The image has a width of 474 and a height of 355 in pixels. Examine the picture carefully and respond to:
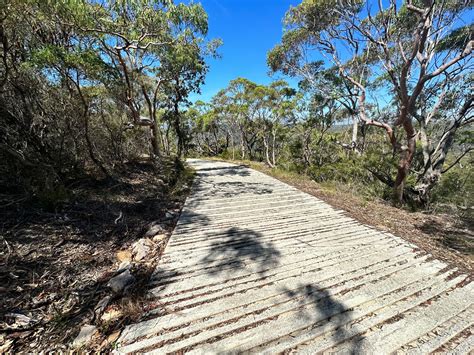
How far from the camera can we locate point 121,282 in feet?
6.23

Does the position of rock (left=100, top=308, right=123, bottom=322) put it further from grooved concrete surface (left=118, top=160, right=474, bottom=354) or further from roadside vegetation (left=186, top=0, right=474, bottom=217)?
roadside vegetation (left=186, top=0, right=474, bottom=217)

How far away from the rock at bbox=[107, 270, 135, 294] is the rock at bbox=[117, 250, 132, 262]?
1.28ft

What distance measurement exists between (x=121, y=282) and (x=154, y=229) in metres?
1.15

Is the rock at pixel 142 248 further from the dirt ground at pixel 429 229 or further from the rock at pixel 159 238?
the dirt ground at pixel 429 229

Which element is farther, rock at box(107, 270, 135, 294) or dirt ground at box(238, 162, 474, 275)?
dirt ground at box(238, 162, 474, 275)

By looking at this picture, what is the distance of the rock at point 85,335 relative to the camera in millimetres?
1366

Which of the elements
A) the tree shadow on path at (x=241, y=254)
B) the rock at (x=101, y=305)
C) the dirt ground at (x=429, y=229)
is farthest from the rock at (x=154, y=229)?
the dirt ground at (x=429, y=229)

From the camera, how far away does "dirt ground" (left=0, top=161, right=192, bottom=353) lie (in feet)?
4.87

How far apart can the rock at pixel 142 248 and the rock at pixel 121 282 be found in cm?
38

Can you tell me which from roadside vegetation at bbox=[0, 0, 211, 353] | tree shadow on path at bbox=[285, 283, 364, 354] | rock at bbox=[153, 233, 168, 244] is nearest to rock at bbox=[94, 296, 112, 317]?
roadside vegetation at bbox=[0, 0, 211, 353]

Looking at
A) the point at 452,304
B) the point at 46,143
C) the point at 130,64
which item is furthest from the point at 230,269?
the point at 130,64

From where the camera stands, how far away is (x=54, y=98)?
409 centimetres

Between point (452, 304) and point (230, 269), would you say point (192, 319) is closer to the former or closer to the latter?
point (230, 269)

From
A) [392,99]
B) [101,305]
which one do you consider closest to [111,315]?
[101,305]
